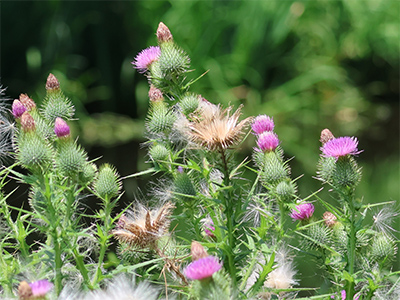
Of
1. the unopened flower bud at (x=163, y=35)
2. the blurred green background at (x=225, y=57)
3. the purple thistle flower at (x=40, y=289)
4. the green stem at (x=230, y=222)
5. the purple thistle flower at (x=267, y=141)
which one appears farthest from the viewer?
the blurred green background at (x=225, y=57)

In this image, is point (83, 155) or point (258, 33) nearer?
point (83, 155)

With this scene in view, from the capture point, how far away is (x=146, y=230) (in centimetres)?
101

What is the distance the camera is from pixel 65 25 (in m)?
5.15

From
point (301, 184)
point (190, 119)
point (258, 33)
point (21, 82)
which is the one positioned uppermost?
point (190, 119)

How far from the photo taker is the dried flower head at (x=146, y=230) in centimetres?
101

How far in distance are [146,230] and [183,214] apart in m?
0.06

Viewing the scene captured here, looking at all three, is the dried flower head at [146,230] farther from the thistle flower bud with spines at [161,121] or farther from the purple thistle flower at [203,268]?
the purple thistle flower at [203,268]

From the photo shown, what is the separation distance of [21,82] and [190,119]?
456cm

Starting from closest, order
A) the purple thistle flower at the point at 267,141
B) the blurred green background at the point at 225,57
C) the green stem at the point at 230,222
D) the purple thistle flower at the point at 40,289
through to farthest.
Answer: the purple thistle flower at the point at 40,289 < the green stem at the point at 230,222 < the purple thistle flower at the point at 267,141 < the blurred green background at the point at 225,57

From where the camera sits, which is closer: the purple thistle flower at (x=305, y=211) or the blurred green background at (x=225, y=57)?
the purple thistle flower at (x=305, y=211)

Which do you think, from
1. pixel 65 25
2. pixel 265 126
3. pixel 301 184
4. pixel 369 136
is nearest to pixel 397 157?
pixel 369 136

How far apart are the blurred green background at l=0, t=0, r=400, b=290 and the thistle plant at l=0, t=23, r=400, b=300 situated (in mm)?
3730

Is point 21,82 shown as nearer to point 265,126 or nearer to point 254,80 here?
point 254,80

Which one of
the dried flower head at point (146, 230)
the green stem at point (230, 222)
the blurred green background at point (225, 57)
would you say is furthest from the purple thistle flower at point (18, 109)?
the blurred green background at point (225, 57)
